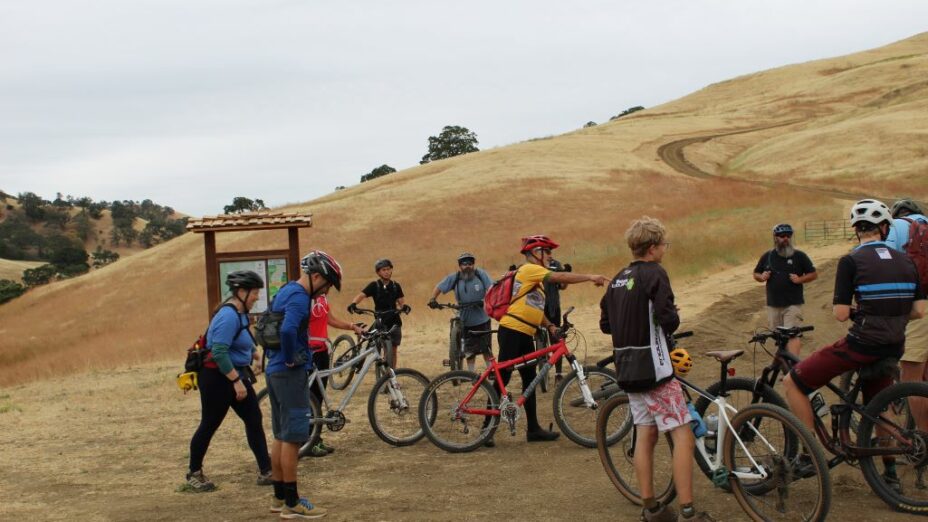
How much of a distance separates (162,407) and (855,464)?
9477mm

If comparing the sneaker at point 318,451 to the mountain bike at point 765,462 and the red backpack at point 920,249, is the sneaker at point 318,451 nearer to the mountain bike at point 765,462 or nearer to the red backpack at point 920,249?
the mountain bike at point 765,462

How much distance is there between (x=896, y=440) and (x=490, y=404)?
3774mm

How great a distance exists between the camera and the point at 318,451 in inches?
349

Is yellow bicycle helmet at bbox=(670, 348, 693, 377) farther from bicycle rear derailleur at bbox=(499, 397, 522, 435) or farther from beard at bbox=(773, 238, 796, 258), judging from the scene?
beard at bbox=(773, 238, 796, 258)

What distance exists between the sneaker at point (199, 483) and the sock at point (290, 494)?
57.4 inches

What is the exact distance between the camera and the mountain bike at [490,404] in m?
8.34

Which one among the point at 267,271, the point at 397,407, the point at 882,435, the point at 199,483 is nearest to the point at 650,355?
the point at 882,435

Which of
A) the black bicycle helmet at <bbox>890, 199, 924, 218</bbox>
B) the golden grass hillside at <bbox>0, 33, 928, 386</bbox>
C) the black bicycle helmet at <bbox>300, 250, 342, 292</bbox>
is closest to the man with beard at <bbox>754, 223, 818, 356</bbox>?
the black bicycle helmet at <bbox>890, 199, 924, 218</bbox>

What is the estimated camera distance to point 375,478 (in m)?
7.85

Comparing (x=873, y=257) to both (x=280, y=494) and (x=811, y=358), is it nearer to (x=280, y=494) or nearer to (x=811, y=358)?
(x=811, y=358)

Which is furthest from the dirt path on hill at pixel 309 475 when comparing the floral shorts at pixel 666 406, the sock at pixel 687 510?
the floral shorts at pixel 666 406

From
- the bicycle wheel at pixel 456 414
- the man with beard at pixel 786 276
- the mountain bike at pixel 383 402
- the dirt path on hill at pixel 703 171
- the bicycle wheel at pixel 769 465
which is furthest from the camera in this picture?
the dirt path on hill at pixel 703 171

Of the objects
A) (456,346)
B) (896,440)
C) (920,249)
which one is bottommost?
(896,440)

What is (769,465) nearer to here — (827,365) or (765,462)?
(765,462)
